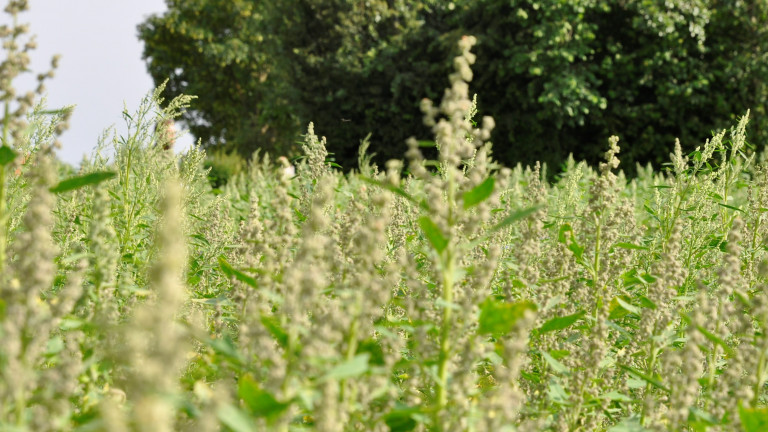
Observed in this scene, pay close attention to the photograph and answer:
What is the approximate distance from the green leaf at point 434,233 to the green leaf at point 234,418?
0.58m

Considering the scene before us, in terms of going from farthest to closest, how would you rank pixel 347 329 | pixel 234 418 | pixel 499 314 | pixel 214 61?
pixel 214 61 → pixel 499 314 → pixel 347 329 → pixel 234 418

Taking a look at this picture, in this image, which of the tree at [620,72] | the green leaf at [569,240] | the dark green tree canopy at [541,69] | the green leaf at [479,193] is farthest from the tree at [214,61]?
the green leaf at [479,193]

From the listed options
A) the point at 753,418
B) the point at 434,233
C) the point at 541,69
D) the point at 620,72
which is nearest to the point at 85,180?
the point at 434,233

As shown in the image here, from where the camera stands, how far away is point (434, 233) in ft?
5.08

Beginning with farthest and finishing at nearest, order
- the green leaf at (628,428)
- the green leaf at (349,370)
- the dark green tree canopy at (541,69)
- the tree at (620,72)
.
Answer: the dark green tree canopy at (541,69) < the tree at (620,72) < the green leaf at (628,428) < the green leaf at (349,370)

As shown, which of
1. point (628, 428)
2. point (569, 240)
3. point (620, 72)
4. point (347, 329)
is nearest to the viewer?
point (347, 329)

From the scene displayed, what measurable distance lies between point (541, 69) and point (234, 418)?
18.0m

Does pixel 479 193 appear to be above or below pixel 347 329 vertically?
above

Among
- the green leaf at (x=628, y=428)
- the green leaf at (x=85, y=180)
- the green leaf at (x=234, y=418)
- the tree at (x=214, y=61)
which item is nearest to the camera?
the green leaf at (x=234, y=418)

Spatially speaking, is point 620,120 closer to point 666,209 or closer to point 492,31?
point 492,31

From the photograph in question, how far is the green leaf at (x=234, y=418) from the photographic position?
1055mm

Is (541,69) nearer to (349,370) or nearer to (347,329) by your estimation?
(347,329)

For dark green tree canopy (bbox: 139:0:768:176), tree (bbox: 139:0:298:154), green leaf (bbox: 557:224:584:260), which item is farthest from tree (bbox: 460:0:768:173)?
green leaf (bbox: 557:224:584:260)

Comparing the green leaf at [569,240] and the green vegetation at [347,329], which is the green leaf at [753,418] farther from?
the green leaf at [569,240]
